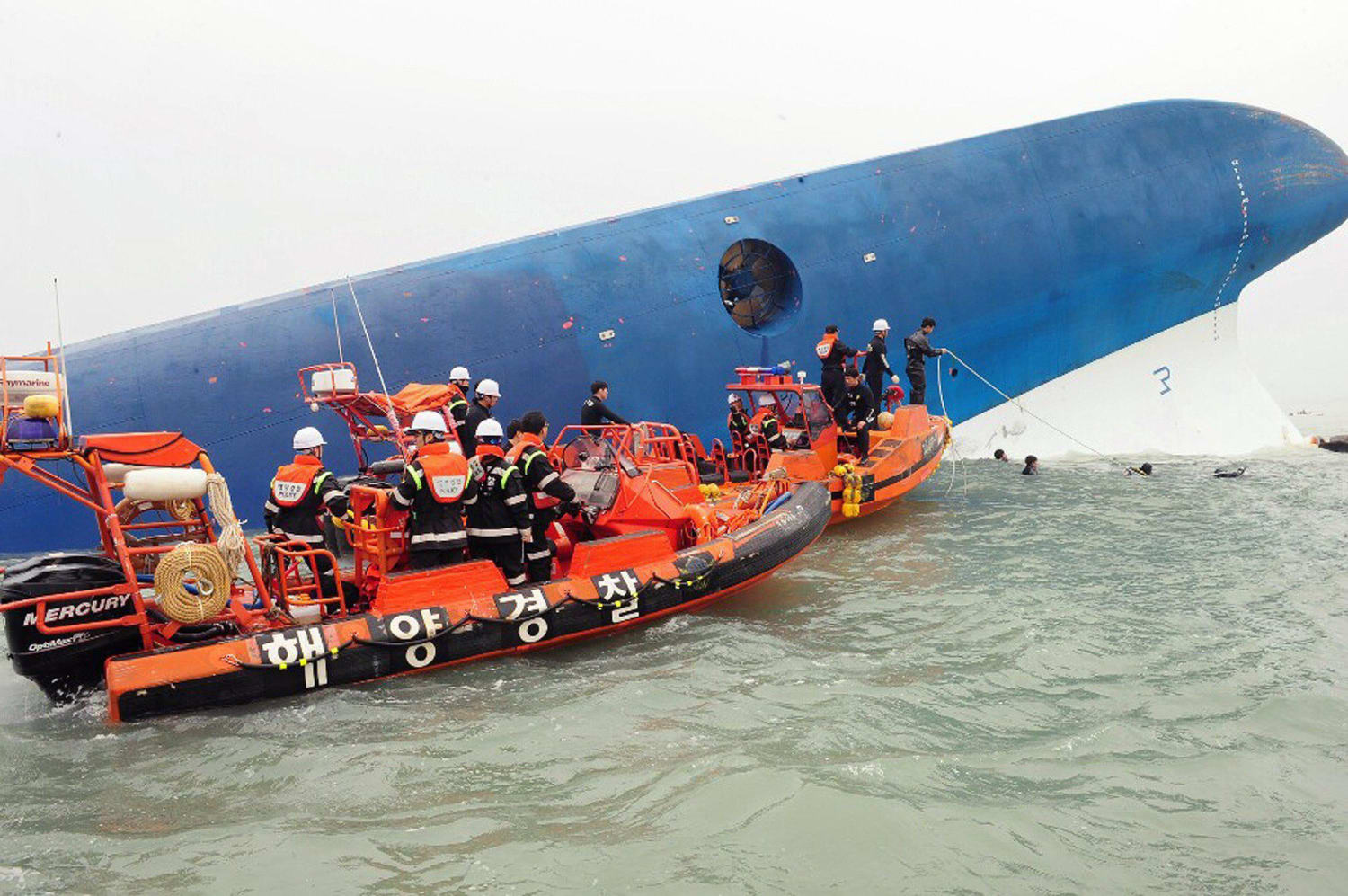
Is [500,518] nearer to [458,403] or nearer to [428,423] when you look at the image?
[428,423]

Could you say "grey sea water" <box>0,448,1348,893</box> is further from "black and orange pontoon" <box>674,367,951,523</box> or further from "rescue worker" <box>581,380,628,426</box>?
Result: "rescue worker" <box>581,380,628,426</box>

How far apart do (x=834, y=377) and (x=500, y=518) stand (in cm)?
502

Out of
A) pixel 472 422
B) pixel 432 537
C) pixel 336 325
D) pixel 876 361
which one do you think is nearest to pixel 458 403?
pixel 472 422

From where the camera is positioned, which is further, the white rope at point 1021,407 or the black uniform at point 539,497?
the white rope at point 1021,407

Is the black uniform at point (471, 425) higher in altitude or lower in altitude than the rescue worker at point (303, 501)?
higher

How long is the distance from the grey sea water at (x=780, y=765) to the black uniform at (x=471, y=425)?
9.52 feet

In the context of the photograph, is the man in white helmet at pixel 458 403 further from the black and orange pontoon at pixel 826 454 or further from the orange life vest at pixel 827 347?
the orange life vest at pixel 827 347

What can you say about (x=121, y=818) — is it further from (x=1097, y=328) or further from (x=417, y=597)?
(x=1097, y=328)

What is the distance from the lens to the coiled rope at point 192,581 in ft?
17.1

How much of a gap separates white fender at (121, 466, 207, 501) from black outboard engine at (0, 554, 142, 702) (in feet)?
1.39

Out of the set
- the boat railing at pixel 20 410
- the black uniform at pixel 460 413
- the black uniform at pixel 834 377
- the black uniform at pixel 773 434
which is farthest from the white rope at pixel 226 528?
the black uniform at pixel 834 377

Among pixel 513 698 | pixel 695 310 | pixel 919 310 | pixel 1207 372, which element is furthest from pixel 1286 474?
pixel 513 698

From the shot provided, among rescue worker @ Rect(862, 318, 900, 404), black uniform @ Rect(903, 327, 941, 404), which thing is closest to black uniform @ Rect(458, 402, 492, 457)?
rescue worker @ Rect(862, 318, 900, 404)

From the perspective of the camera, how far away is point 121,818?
13.0 feet
